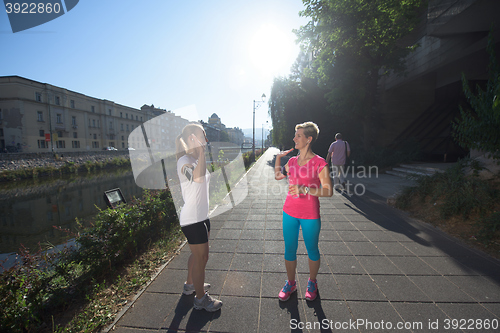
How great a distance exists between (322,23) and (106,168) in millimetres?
32440

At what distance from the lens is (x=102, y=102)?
2156 inches

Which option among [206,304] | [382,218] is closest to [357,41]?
[382,218]

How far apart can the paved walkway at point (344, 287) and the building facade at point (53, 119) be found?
23020 millimetres

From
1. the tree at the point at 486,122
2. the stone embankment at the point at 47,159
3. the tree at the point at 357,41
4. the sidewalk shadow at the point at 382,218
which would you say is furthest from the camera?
the stone embankment at the point at 47,159

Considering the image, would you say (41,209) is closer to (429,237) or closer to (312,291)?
(312,291)

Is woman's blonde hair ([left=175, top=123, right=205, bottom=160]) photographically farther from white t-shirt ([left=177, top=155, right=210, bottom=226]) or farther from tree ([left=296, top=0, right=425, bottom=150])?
tree ([left=296, top=0, right=425, bottom=150])

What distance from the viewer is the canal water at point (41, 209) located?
311 inches

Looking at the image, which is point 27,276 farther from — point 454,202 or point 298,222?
point 454,202

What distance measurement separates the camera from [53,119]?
4175 cm

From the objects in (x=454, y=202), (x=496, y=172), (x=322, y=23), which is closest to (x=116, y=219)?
(x=454, y=202)

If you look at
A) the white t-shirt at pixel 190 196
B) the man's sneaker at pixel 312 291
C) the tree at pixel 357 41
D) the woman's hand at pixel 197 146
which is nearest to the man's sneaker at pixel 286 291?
the man's sneaker at pixel 312 291

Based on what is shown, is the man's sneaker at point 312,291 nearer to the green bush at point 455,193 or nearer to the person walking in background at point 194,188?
the person walking in background at point 194,188

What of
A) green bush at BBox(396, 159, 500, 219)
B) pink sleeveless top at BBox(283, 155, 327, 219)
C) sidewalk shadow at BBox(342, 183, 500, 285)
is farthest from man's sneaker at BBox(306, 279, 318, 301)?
green bush at BBox(396, 159, 500, 219)

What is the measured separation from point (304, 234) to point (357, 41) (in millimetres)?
14160
